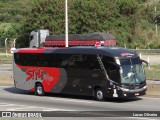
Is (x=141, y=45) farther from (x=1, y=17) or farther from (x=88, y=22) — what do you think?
(x=1, y=17)

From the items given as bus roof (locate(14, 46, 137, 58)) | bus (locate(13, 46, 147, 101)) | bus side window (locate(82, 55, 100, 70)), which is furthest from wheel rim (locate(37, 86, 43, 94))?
bus side window (locate(82, 55, 100, 70))

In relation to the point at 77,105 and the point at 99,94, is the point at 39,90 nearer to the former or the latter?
the point at 99,94

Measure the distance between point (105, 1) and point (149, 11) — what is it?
13.5m

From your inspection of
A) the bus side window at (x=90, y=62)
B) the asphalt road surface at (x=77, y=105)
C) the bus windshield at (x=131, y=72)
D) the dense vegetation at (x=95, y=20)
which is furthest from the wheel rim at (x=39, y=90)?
the dense vegetation at (x=95, y=20)

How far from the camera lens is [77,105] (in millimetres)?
22656

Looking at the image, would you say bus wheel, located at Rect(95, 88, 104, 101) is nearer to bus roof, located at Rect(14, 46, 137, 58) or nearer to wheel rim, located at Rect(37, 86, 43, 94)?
bus roof, located at Rect(14, 46, 137, 58)

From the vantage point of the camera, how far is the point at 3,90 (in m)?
30.9

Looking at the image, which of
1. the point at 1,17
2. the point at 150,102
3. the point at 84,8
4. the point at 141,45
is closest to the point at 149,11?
the point at 141,45

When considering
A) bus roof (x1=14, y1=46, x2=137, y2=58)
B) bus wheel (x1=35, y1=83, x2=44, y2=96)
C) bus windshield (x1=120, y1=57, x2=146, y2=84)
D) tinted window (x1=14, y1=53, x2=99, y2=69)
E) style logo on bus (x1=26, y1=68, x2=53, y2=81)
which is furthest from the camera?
bus wheel (x1=35, y1=83, x2=44, y2=96)

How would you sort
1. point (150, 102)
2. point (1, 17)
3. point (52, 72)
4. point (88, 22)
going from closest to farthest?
point (150, 102)
point (52, 72)
point (88, 22)
point (1, 17)

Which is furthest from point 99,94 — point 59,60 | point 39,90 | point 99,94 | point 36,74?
point 36,74

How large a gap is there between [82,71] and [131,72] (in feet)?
8.91

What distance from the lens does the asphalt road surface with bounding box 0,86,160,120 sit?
61.4ft

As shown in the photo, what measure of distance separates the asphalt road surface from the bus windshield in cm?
101
